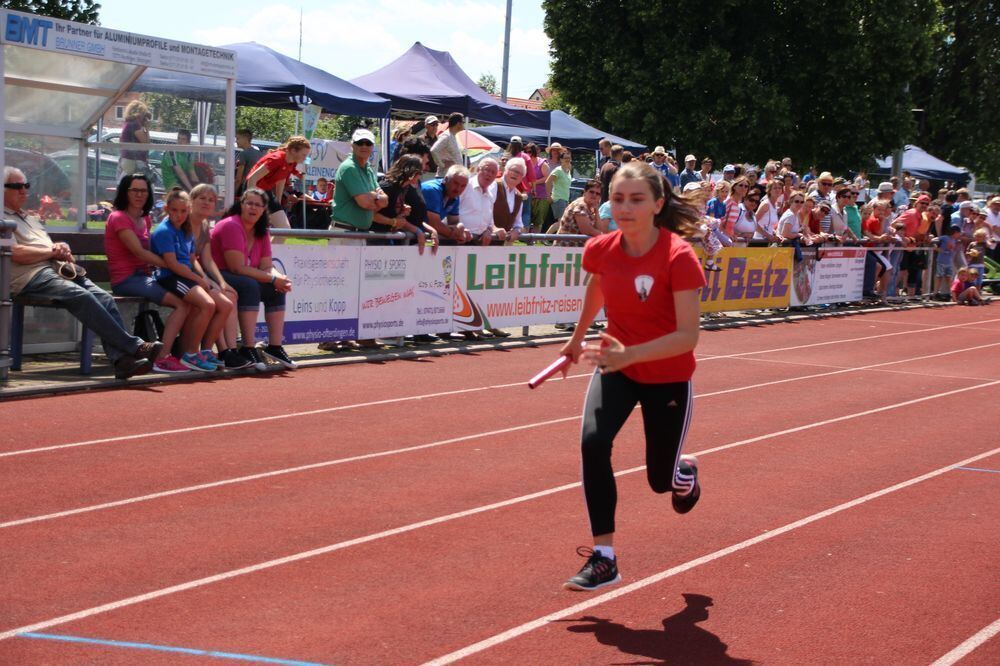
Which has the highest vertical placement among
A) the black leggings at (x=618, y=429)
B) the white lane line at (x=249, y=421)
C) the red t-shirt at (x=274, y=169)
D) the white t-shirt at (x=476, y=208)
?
the red t-shirt at (x=274, y=169)

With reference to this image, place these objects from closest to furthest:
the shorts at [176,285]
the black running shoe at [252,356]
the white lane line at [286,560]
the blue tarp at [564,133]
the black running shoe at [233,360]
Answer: the white lane line at [286,560], the shorts at [176,285], the black running shoe at [233,360], the black running shoe at [252,356], the blue tarp at [564,133]

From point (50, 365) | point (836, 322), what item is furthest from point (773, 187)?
point (50, 365)

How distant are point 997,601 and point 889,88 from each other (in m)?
39.6

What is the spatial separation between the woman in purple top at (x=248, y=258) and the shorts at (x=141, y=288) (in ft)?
2.42

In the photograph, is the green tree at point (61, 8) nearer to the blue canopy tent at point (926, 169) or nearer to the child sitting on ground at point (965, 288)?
the child sitting on ground at point (965, 288)

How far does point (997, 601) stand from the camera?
6211mm

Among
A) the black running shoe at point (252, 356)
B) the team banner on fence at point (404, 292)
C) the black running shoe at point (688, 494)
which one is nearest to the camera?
the black running shoe at point (688, 494)

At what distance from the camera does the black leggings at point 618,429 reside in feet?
19.1

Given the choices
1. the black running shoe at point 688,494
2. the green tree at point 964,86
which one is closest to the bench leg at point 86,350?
the black running shoe at point 688,494

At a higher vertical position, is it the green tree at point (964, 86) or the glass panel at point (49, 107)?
the green tree at point (964, 86)

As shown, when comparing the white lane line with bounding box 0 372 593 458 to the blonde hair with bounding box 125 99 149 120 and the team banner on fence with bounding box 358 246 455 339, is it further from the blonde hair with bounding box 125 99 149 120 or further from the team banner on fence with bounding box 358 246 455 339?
the blonde hair with bounding box 125 99 149 120

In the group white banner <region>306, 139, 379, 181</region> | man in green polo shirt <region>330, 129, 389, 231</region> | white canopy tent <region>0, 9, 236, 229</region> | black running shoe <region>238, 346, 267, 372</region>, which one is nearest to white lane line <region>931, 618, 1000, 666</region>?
black running shoe <region>238, 346, 267, 372</region>

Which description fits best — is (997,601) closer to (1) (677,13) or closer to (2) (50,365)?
(2) (50,365)

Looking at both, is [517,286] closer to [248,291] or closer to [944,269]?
[248,291]
